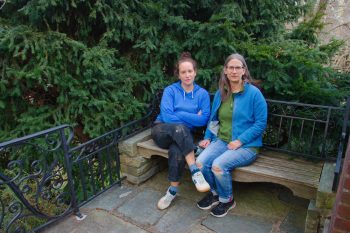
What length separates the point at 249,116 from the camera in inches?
115

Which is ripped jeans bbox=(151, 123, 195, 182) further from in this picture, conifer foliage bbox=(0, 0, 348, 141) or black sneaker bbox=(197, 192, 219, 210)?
conifer foliage bbox=(0, 0, 348, 141)

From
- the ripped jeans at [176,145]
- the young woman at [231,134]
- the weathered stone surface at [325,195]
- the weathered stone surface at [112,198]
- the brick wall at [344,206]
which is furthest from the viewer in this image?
the weathered stone surface at [112,198]

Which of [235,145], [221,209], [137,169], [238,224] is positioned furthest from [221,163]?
[137,169]

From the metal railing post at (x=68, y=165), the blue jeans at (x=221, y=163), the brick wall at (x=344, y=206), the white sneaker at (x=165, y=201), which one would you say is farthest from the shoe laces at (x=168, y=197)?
the brick wall at (x=344, y=206)

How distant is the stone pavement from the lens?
2.76 meters

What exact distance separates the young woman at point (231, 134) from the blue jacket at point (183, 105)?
214mm

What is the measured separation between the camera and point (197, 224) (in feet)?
9.19

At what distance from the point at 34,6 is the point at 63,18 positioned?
33 cm

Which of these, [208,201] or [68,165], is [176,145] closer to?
[208,201]

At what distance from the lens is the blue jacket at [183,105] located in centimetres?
323

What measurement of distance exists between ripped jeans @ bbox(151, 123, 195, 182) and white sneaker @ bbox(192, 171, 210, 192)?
0.66 feet

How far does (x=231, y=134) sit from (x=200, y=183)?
1.97 ft

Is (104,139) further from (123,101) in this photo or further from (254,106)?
(254,106)

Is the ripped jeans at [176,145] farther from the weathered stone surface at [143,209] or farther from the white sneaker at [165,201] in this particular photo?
the weathered stone surface at [143,209]
